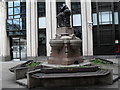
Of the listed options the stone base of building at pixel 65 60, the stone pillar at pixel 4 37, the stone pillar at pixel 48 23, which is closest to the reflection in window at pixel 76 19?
the stone pillar at pixel 48 23

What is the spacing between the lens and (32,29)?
2003 cm

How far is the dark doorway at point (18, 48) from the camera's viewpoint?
22359 millimetres

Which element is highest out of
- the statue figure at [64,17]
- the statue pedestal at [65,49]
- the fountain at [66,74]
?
the statue figure at [64,17]

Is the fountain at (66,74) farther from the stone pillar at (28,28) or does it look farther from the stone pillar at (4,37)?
the stone pillar at (4,37)

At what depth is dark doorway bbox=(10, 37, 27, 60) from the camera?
2236cm

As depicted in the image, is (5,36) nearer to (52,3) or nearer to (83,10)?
(52,3)

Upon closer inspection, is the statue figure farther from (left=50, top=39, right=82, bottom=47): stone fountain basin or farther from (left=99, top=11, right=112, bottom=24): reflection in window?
(left=99, top=11, right=112, bottom=24): reflection in window

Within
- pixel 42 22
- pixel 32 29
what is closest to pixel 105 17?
pixel 42 22

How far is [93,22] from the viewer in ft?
64.5

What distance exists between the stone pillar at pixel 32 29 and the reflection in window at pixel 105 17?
9.61m

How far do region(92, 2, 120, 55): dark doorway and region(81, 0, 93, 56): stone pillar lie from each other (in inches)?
42.0

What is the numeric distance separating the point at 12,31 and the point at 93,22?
12.8 metres

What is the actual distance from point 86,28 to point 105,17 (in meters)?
3.38

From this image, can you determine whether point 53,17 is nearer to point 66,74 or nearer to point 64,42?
point 64,42
